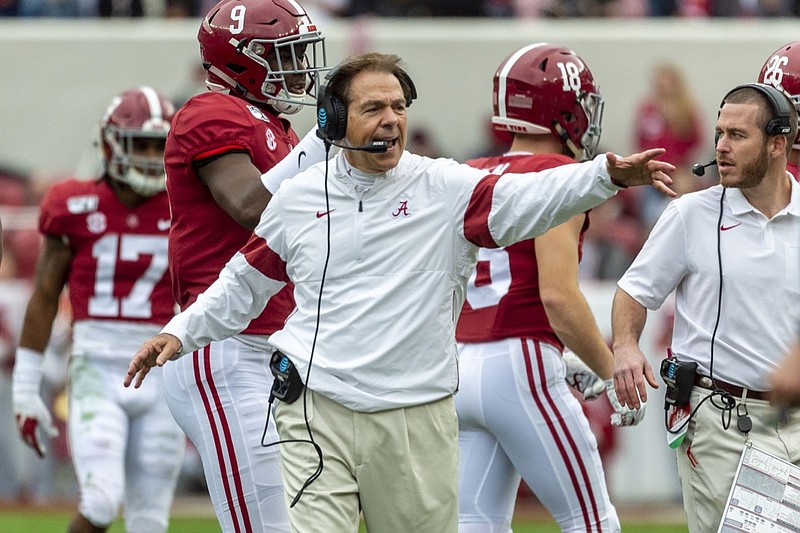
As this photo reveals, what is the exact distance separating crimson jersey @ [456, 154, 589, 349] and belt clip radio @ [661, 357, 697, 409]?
25.2 inches

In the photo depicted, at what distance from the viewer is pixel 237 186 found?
479 cm

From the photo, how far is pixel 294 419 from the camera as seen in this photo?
4.54 meters

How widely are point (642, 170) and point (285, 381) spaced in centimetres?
127

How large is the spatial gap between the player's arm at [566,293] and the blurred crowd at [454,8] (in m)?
9.00

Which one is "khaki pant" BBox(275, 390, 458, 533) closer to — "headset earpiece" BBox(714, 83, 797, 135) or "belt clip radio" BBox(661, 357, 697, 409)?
"belt clip radio" BBox(661, 357, 697, 409)

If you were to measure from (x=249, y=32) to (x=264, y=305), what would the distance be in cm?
103

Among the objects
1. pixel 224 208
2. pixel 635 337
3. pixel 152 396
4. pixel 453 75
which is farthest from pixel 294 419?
pixel 453 75

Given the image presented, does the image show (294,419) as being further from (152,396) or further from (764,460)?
(152,396)

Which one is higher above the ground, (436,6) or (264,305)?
(264,305)

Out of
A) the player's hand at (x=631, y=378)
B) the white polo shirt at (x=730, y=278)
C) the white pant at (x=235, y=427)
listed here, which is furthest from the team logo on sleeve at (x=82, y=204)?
the player's hand at (x=631, y=378)

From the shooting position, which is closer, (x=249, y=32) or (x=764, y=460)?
(x=764, y=460)

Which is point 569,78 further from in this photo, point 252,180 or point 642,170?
point 642,170

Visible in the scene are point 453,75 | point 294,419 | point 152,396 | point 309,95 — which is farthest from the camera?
point 453,75

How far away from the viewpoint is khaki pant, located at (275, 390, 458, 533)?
4.43 m
